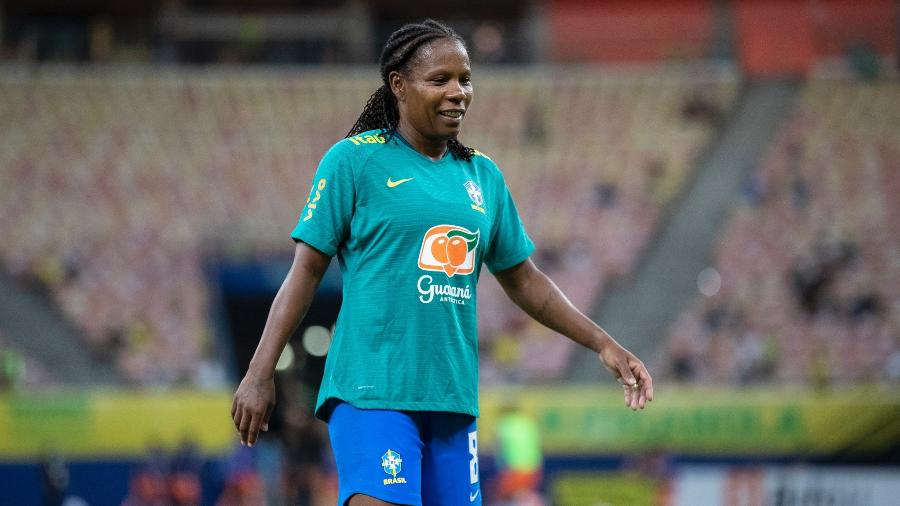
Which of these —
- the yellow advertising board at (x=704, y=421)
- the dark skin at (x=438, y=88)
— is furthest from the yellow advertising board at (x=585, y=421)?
the dark skin at (x=438, y=88)

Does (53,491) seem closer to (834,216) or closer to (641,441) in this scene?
(641,441)

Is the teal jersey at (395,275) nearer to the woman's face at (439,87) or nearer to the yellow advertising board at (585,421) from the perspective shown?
the woman's face at (439,87)

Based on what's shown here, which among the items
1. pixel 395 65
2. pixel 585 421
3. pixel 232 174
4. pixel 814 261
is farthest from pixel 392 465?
pixel 232 174

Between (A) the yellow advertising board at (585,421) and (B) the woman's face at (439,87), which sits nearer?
(B) the woman's face at (439,87)

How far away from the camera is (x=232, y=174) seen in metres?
22.9

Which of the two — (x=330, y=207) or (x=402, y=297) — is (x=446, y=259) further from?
(x=330, y=207)

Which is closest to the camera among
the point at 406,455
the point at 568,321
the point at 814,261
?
the point at 406,455

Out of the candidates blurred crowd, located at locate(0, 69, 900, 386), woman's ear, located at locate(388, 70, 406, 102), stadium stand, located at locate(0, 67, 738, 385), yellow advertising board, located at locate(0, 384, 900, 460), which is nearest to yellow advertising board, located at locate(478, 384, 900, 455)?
yellow advertising board, located at locate(0, 384, 900, 460)

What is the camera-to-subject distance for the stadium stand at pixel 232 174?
19984 millimetres

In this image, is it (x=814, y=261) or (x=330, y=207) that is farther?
(x=814, y=261)

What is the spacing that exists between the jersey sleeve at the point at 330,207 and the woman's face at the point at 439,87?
0.28m

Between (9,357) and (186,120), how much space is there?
771 cm

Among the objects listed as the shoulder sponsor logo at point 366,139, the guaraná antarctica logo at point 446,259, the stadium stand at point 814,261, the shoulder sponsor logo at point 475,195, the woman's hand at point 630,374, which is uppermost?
the stadium stand at point 814,261

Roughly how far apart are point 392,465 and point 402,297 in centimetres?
51
